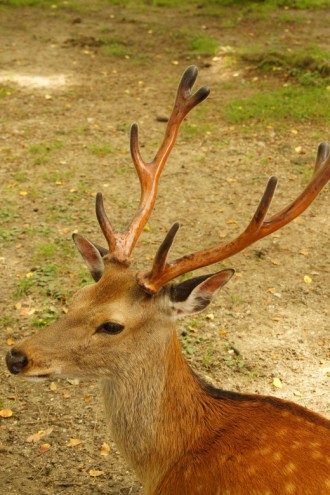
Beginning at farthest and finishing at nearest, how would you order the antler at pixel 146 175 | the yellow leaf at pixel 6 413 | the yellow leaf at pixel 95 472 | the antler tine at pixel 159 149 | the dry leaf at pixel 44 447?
the yellow leaf at pixel 6 413 < the dry leaf at pixel 44 447 < the yellow leaf at pixel 95 472 < the antler tine at pixel 159 149 < the antler at pixel 146 175

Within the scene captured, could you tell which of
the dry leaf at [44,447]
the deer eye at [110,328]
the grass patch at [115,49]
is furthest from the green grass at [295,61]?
the deer eye at [110,328]

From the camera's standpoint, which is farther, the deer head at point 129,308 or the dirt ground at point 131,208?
the dirt ground at point 131,208

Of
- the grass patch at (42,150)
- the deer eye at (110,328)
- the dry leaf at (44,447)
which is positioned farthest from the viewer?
the grass patch at (42,150)

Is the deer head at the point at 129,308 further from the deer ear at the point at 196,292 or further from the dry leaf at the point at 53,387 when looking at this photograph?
the dry leaf at the point at 53,387

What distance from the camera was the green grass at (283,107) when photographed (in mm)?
7742

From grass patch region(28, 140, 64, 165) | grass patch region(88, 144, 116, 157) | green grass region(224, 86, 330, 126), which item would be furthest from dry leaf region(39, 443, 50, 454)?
green grass region(224, 86, 330, 126)

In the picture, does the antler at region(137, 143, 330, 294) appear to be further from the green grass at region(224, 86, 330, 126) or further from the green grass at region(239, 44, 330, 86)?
the green grass at region(239, 44, 330, 86)

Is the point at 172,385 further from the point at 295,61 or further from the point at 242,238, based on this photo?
the point at 295,61

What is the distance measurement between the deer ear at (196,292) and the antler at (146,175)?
15.1 inches

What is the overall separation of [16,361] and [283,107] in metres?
6.08

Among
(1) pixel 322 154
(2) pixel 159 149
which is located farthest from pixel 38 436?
(1) pixel 322 154

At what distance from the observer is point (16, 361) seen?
2.64 m

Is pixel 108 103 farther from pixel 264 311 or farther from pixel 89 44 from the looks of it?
pixel 264 311

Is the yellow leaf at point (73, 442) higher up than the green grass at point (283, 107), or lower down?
lower down
